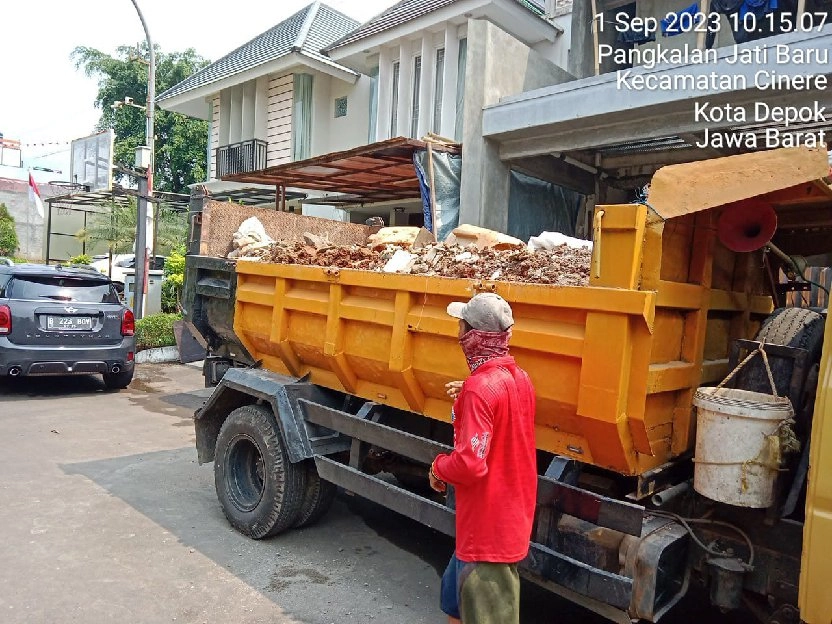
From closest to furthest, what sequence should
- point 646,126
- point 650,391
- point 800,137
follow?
point 650,391 < point 800,137 < point 646,126

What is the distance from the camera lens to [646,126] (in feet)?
22.7

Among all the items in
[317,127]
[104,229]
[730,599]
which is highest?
[317,127]

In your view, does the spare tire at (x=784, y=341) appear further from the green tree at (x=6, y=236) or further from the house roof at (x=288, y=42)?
the green tree at (x=6, y=236)

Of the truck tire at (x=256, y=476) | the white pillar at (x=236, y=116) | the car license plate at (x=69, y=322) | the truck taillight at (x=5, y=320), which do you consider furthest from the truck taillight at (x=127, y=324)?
the white pillar at (x=236, y=116)

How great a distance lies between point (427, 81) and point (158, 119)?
1871 cm

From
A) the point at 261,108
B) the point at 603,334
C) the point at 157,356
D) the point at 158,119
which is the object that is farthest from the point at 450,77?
the point at 158,119

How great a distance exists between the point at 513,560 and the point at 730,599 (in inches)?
35.0

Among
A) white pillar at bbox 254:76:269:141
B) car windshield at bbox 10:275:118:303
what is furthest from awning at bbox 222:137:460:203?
white pillar at bbox 254:76:269:141

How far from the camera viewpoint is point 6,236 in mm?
28062

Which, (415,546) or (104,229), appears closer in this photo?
(415,546)

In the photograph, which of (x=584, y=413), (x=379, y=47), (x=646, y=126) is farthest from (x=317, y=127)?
(x=584, y=413)

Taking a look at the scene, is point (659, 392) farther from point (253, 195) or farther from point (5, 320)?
point (253, 195)

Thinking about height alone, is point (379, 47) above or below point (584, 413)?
above

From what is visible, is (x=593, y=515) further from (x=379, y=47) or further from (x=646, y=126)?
(x=379, y=47)
